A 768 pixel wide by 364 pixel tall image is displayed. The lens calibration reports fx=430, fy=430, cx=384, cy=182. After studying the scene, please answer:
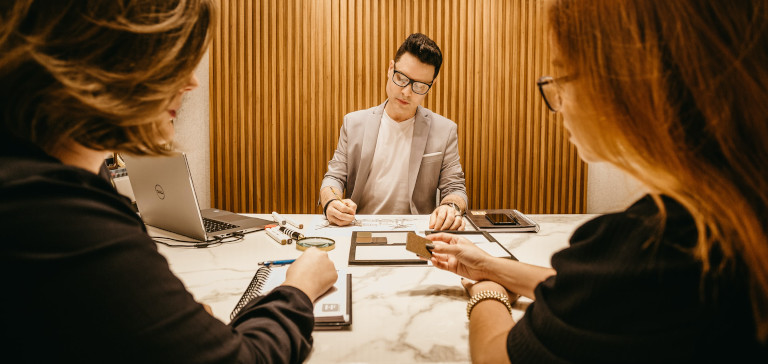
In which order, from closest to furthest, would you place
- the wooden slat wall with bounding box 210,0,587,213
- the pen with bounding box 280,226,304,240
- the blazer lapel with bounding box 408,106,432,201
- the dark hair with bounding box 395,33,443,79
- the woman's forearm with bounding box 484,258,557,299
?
the woman's forearm with bounding box 484,258,557,299
the pen with bounding box 280,226,304,240
the dark hair with bounding box 395,33,443,79
the blazer lapel with bounding box 408,106,432,201
the wooden slat wall with bounding box 210,0,587,213

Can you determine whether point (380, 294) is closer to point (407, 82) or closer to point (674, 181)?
point (674, 181)

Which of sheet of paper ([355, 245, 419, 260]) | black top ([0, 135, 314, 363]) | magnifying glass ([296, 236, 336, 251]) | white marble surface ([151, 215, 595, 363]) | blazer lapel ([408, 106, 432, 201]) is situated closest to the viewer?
black top ([0, 135, 314, 363])

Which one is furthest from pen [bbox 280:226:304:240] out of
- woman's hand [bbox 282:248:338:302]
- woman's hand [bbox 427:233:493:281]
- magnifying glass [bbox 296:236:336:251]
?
woman's hand [bbox 427:233:493:281]

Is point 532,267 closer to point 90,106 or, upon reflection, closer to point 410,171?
point 90,106

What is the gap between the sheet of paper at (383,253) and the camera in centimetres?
148

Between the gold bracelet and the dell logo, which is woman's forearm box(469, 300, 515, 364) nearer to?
the gold bracelet

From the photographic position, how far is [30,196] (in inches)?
19.8

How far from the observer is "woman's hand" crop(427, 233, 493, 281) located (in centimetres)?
121

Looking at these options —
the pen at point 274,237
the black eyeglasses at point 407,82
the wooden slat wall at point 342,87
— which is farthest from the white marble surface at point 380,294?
the wooden slat wall at point 342,87

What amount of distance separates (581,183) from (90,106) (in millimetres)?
4143

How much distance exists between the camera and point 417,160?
277 cm

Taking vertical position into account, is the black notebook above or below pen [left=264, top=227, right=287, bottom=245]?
below

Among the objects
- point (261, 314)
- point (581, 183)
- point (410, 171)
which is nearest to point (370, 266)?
point (261, 314)

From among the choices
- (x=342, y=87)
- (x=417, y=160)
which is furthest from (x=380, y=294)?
(x=342, y=87)
